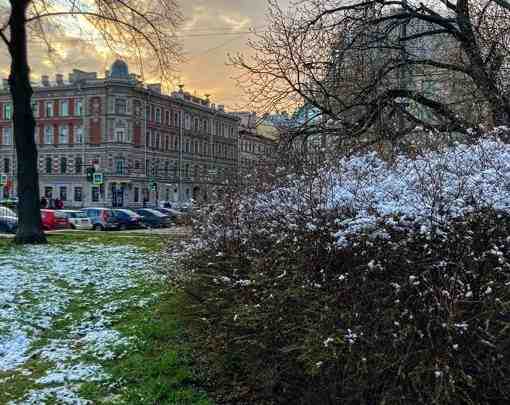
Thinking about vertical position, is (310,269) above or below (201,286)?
above

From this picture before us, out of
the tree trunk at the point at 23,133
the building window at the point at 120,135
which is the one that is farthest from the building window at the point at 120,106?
the tree trunk at the point at 23,133

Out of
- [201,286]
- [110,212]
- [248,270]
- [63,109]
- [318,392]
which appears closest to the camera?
[318,392]

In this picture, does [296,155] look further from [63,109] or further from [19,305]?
[63,109]

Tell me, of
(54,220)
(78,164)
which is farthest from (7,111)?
(54,220)

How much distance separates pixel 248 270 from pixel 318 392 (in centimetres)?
136

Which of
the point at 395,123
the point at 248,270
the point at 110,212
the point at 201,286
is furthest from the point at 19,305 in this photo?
the point at 110,212

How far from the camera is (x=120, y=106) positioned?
68250mm

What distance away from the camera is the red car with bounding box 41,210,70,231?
106ft

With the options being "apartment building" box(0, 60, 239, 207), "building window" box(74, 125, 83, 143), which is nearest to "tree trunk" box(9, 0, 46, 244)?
"apartment building" box(0, 60, 239, 207)

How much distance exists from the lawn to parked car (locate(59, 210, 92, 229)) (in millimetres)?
24736

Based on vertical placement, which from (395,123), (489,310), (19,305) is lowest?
(19,305)

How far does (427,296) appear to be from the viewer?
11.2 feet

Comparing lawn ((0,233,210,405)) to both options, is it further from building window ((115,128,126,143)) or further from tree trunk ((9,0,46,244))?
building window ((115,128,126,143))

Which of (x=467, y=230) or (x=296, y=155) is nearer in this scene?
(x=467, y=230)
